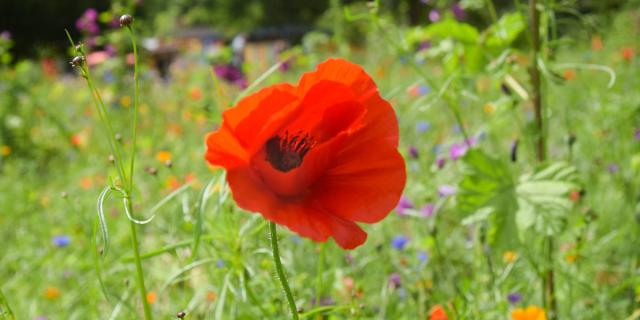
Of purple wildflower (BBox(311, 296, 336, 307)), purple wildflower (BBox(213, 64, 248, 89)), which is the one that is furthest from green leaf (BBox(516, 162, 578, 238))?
purple wildflower (BBox(213, 64, 248, 89))

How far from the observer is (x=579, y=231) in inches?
48.3

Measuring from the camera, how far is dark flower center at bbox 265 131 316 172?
62cm

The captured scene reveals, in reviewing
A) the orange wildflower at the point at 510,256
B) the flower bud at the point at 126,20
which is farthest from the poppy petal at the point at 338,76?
the orange wildflower at the point at 510,256

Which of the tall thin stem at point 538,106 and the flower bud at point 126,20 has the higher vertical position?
the flower bud at point 126,20

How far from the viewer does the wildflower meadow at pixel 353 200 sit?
600mm

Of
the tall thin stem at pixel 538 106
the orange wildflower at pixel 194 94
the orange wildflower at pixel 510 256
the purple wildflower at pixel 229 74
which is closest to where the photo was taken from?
the tall thin stem at pixel 538 106

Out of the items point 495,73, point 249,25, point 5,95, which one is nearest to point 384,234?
point 495,73

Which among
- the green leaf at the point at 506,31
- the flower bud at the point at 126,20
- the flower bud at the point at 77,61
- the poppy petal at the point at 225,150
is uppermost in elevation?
the flower bud at the point at 126,20

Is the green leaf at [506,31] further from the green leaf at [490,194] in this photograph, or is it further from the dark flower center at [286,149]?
the dark flower center at [286,149]

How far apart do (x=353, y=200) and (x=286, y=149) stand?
0.26 ft

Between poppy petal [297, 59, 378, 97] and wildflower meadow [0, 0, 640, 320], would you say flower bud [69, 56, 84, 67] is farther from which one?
poppy petal [297, 59, 378, 97]

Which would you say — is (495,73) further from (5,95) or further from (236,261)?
(5,95)

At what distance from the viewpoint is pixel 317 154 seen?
0.58 metres

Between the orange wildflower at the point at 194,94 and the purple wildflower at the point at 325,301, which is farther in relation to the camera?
the orange wildflower at the point at 194,94
